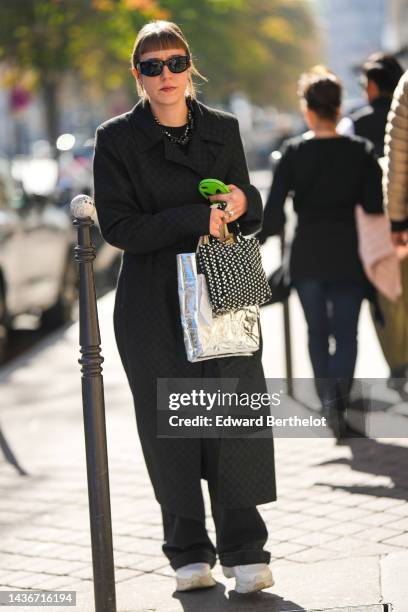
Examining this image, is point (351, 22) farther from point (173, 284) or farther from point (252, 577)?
point (252, 577)

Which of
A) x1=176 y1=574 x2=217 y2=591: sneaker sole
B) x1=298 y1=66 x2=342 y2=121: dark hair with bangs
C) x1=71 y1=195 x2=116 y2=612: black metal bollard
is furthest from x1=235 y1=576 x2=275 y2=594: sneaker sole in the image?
x1=298 y1=66 x2=342 y2=121: dark hair with bangs

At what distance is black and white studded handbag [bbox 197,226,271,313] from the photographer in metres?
4.49

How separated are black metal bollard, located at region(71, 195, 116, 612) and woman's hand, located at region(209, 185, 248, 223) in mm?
460

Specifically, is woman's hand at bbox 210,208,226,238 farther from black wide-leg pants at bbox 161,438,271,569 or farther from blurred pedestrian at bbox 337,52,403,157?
blurred pedestrian at bbox 337,52,403,157

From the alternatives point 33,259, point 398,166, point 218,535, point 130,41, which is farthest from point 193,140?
point 130,41

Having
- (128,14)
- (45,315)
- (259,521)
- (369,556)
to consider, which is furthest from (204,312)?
(128,14)

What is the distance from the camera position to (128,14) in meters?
35.1

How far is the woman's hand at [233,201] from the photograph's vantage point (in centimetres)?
459

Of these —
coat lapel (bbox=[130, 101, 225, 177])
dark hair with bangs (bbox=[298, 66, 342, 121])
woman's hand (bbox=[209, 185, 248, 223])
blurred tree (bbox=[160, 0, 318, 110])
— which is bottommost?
woman's hand (bbox=[209, 185, 248, 223])

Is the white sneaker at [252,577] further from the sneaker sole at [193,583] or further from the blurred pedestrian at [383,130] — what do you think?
the blurred pedestrian at [383,130]

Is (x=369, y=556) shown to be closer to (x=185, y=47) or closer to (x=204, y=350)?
(x=204, y=350)

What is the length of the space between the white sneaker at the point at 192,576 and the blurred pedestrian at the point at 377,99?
352 centimetres

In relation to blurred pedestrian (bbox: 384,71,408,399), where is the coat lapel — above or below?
below

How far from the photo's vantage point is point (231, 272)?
452cm
